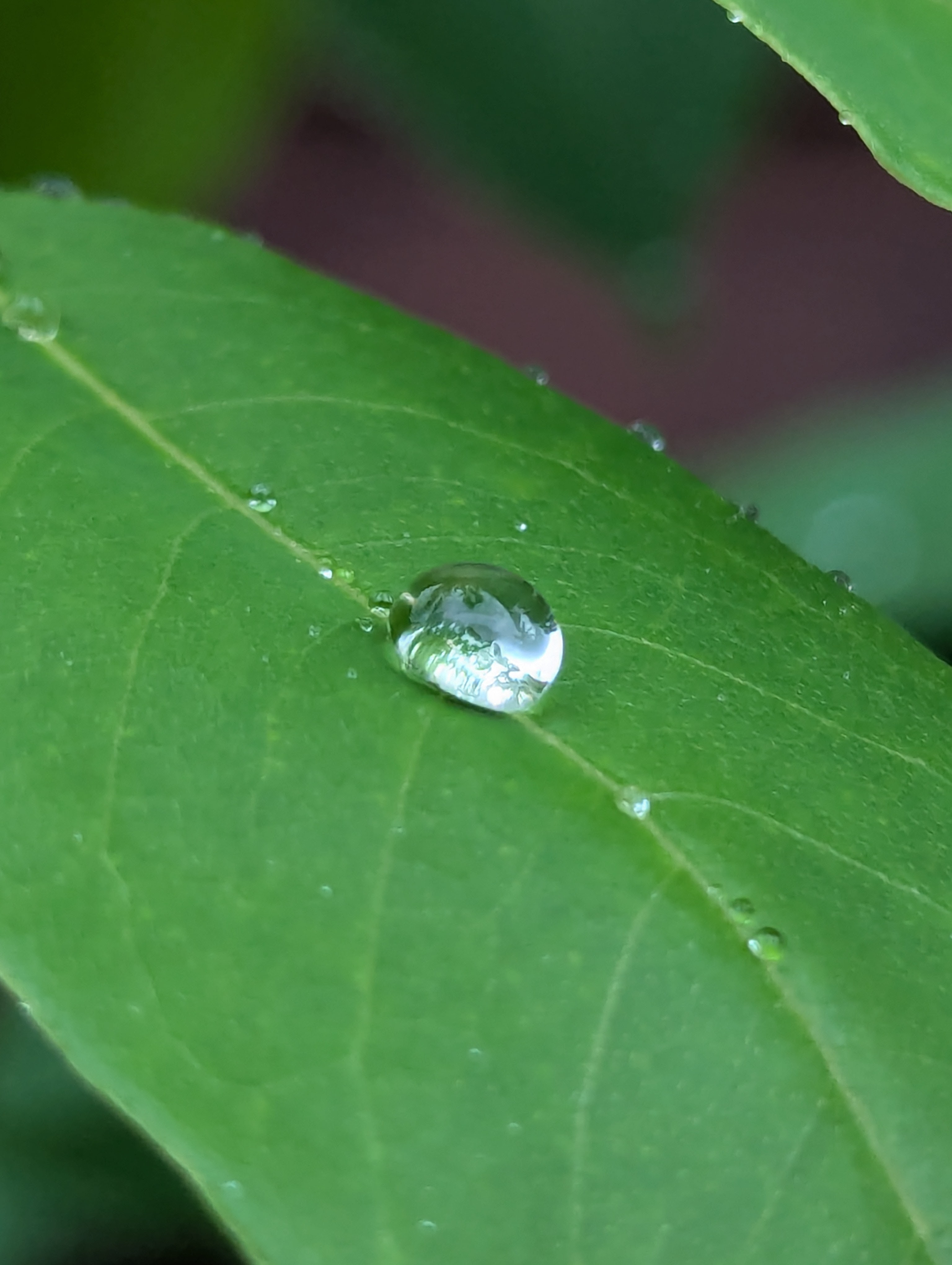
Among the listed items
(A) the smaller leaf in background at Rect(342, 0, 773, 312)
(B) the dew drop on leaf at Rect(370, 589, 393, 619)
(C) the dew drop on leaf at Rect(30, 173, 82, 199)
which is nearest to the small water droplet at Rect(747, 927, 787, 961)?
(B) the dew drop on leaf at Rect(370, 589, 393, 619)

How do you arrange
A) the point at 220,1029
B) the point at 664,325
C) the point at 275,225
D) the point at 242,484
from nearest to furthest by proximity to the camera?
the point at 220,1029
the point at 242,484
the point at 664,325
the point at 275,225

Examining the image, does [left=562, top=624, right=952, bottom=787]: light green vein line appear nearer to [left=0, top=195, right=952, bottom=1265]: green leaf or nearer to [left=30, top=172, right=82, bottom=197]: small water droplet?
[left=0, top=195, right=952, bottom=1265]: green leaf

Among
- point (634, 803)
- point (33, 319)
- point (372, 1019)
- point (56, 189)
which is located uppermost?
point (56, 189)

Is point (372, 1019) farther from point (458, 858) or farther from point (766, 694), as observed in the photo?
point (766, 694)

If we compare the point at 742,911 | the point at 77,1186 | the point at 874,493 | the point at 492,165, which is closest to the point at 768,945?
the point at 742,911

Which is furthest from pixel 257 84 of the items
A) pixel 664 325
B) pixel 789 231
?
pixel 789 231

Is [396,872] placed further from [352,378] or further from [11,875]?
[352,378]
